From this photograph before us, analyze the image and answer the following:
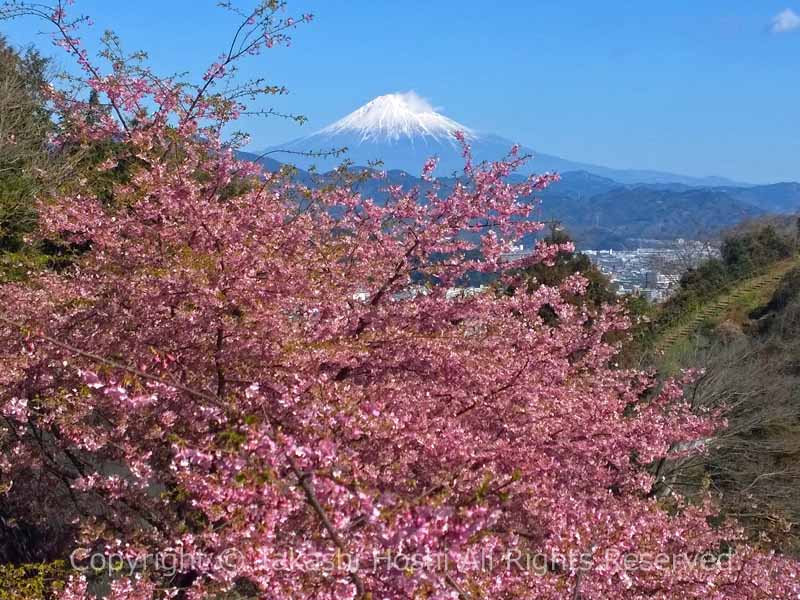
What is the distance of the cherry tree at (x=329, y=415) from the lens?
350cm

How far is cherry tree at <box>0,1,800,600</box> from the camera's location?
3504 millimetres

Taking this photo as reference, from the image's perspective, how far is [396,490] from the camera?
4621mm

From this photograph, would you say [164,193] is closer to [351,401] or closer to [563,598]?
[351,401]

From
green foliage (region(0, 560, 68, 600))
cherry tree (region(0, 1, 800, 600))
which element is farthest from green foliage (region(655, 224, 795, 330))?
green foliage (region(0, 560, 68, 600))

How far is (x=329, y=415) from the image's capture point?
3857mm

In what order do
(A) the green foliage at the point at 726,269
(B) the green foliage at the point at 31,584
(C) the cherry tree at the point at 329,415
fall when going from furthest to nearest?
1. (A) the green foliage at the point at 726,269
2. (B) the green foliage at the point at 31,584
3. (C) the cherry tree at the point at 329,415

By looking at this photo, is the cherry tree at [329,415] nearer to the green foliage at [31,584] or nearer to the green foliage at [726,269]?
the green foliage at [31,584]

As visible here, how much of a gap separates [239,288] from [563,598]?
302 centimetres

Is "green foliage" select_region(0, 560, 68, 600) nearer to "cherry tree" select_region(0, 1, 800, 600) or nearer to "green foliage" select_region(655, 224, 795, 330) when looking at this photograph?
"cherry tree" select_region(0, 1, 800, 600)

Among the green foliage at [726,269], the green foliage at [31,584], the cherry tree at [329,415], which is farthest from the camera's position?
the green foliage at [726,269]

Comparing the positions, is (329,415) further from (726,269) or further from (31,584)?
(726,269)

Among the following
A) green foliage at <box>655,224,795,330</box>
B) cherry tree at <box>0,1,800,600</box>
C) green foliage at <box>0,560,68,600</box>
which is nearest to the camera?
cherry tree at <box>0,1,800,600</box>

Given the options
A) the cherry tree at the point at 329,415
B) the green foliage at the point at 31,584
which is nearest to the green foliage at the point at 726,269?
the cherry tree at the point at 329,415

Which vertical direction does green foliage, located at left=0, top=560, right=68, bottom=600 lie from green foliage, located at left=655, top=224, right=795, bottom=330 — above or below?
below
